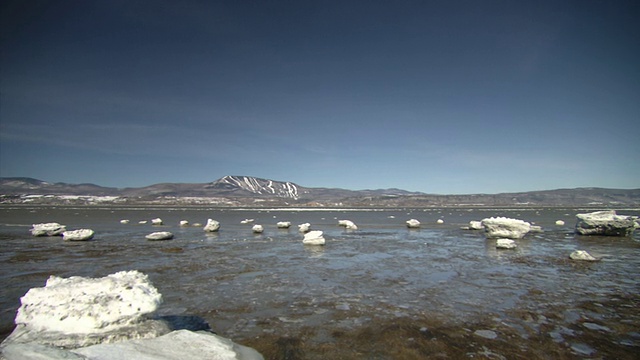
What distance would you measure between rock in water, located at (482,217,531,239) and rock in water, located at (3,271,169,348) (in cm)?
2561

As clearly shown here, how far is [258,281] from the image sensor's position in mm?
10766

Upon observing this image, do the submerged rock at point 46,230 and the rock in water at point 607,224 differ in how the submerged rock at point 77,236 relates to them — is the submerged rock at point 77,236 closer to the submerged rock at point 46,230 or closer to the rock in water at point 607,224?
the submerged rock at point 46,230

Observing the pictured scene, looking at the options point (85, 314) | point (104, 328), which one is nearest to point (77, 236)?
point (85, 314)

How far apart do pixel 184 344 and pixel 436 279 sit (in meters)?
9.41

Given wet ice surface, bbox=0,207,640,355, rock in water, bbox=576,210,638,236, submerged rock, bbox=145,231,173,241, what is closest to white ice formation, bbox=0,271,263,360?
wet ice surface, bbox=0,207,640,355

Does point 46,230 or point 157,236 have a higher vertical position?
point 46,230

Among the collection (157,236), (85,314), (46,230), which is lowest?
(157,236)

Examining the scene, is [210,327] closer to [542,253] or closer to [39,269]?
[39,269]

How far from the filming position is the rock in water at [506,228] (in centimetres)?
2386

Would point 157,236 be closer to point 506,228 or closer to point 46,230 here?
point 46,230

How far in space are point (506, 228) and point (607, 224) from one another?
29.4 feet

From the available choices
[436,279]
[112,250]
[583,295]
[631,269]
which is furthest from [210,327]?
[631,269]

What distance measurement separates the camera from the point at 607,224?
81.9 ft

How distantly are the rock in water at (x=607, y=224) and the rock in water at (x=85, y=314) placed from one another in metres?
32.9
